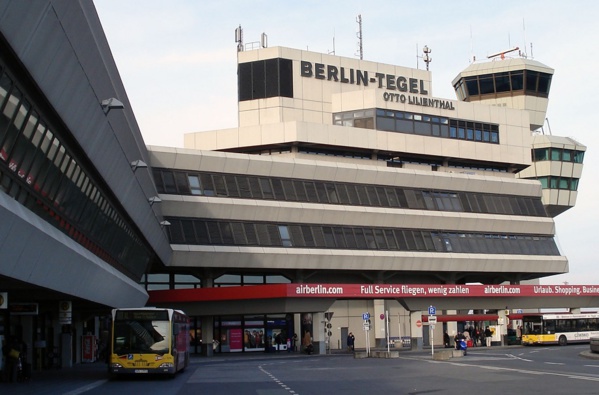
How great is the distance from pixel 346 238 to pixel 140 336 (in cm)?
3280

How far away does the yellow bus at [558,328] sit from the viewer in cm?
7206

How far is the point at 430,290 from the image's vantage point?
6706 cm

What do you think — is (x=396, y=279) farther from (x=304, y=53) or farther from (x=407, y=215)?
(x=304, y=53)

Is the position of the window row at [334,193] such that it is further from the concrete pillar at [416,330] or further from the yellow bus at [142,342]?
the yellow bus at [142,342]

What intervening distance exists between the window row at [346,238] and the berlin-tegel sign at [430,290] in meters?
3.35

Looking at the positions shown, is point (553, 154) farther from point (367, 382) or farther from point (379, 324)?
point (367, 382)

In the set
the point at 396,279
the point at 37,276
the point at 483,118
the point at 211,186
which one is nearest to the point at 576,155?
the point at 483,118

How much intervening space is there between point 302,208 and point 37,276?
43373 millimetres

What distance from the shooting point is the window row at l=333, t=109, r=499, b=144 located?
70.5 m

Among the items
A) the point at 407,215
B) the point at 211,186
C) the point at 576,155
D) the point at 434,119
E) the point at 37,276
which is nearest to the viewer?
the point at 37,276

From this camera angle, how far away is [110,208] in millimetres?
35000

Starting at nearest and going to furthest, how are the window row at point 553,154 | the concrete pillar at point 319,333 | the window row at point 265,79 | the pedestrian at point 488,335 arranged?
the concrete pillar at point 319,333
the window row at point 265,79
the pedestrian at point 488,335
the window row at point 553,154

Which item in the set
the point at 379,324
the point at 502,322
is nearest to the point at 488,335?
the point at 502,322

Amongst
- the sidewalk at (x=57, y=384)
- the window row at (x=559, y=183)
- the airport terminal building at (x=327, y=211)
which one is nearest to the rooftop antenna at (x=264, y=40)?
the airport terminal building at (x=327, y=211)
